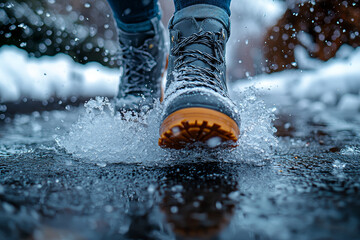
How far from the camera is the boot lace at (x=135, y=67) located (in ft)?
3.91

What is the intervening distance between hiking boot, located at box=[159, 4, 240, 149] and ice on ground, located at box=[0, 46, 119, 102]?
71.5 inches

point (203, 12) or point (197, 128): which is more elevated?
point (203, 12)

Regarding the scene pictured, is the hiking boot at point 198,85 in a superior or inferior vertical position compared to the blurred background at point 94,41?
inferior

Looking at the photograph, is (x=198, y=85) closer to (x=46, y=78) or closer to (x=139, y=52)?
(x=139, y=52)

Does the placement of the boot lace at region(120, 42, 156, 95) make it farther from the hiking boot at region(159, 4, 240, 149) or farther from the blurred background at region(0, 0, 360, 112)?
the blurred background at region(0, 0, 360, 112)

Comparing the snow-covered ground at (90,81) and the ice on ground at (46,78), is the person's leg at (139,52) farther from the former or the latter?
the ice on ground at (46,78)

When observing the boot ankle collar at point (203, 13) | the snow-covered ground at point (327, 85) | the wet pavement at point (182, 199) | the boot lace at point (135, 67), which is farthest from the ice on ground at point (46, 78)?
the snow-covered ground at point (327, 85)

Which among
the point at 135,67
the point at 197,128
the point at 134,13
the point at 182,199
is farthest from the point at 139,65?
the point at 182,199

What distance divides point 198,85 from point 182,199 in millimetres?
375

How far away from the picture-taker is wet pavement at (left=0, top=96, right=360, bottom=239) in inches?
13.0

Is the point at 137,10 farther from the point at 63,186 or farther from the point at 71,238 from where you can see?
the point at 71,238

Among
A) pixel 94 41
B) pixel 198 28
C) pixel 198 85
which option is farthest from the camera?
pixel 94 41

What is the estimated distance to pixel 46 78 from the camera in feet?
12.1

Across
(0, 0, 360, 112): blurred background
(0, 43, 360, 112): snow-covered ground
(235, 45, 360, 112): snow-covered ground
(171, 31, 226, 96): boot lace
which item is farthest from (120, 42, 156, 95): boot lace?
(0, 0, 360, 112): blurred background
